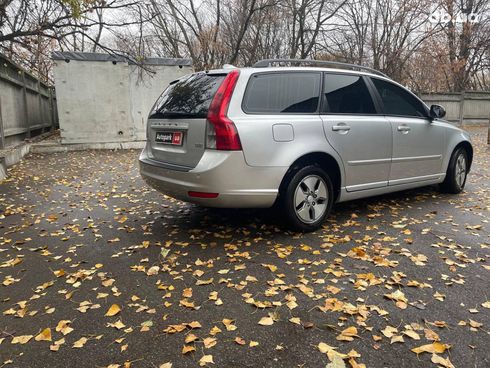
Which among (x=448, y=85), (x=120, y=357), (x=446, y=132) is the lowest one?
(x=120, y=357)

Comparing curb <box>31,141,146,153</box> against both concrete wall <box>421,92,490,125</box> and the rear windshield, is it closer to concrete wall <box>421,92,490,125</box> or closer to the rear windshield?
the rear windshield

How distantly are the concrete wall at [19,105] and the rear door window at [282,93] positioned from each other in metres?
7.32

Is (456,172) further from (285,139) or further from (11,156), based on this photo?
(11,156)

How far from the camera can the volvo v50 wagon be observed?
3.67 m

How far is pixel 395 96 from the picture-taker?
5.12 m

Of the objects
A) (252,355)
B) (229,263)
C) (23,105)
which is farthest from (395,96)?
(23,105)

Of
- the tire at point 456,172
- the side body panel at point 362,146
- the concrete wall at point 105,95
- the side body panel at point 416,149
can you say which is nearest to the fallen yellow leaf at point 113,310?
the side body panel at point 362,146

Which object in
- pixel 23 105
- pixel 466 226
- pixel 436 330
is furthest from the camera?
pixel 23 105

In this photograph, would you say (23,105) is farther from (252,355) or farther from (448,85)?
(448,85)

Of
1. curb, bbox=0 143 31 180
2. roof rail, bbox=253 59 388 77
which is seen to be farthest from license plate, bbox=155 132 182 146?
curb, bbox=0 143 31 180

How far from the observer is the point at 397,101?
5.12m

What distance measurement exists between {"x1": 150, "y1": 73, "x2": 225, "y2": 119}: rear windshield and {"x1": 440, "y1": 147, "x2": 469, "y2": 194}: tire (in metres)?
3.95

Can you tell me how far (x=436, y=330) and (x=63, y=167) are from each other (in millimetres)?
8672

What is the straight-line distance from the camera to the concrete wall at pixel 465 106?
1977 centimetres
